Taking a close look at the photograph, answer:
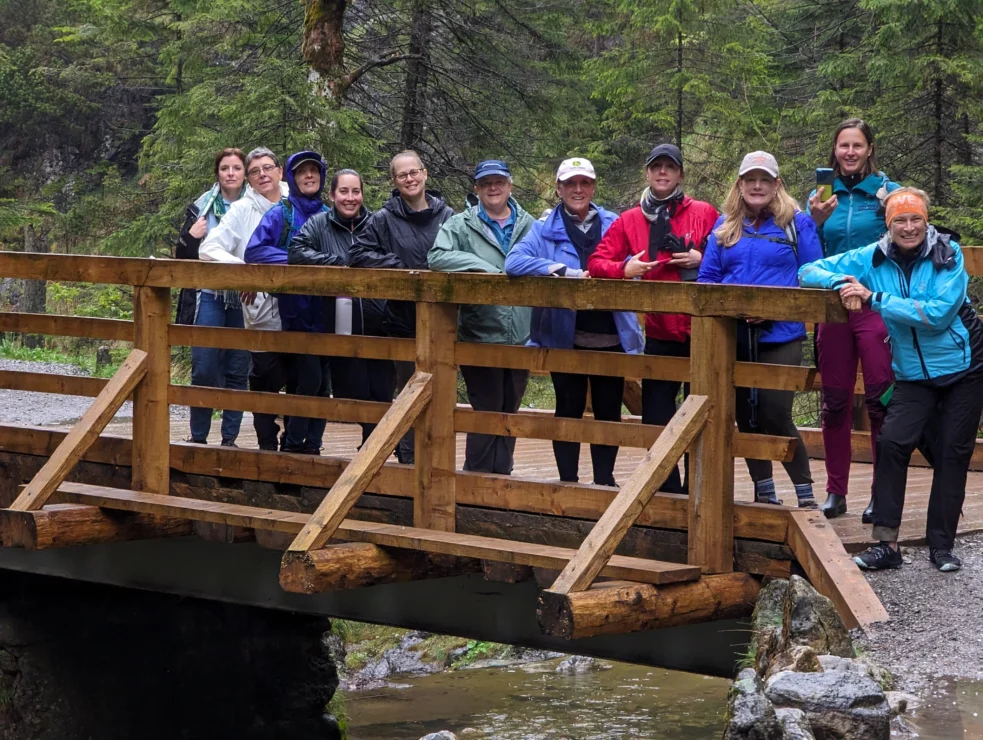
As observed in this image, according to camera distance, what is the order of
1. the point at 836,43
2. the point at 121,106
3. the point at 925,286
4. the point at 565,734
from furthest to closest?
the point at 121,106 < the point at 836,43 < the point at 565,734 < the point at 925,286

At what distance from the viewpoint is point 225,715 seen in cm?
1002

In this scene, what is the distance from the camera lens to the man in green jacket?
659 cm

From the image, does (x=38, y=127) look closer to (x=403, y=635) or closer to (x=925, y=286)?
(x=403, y=635)

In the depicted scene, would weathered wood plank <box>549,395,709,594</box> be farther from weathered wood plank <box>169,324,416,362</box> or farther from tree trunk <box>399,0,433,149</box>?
tree trunk <box>399,0,433,149</box>

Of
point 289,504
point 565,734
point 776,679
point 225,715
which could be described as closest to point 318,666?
point 225,715

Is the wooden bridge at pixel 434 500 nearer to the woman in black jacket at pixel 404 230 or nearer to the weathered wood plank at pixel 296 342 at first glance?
the weathered wood plank at pixel 296 342

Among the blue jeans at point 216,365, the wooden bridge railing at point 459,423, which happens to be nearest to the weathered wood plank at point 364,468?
the wooden bridge railing at point 459,423

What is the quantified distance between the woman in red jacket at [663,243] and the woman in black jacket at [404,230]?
3.86ft

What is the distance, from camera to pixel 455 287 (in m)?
6.07

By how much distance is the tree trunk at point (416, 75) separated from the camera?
52.4 feet

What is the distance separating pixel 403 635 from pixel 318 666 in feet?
18.2

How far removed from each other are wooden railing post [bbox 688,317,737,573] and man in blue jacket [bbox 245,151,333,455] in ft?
8.69

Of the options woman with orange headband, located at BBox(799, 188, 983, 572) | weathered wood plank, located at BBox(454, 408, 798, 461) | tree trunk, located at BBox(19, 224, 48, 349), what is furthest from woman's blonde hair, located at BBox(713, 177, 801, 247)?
tree trunk, located at BBox(19, 224, 48, 349)

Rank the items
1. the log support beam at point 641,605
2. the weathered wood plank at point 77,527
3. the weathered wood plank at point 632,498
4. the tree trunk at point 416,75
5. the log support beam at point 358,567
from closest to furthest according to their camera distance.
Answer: the log support beam at point 641,605 < the weathered wood plank at point 632,498 < the log support beam at point 358,567 < the weathered wood plank at point 77,527 < the tree trunk at point 416,75
